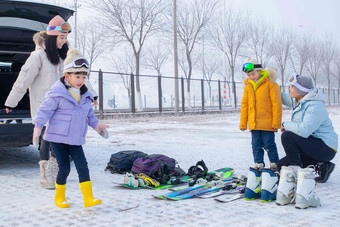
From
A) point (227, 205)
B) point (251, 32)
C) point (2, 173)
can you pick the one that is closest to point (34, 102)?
point (2, 173)

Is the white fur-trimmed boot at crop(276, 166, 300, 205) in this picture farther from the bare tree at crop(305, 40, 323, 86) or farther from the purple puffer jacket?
the bare tree at crop(305, 40, 323, 86)

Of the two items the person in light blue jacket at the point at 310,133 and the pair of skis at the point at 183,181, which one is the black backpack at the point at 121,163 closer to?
the pair of skis at the point at 183,181

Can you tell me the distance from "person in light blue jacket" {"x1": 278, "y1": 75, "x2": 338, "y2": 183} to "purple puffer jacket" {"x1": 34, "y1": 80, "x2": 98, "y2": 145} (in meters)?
2.17

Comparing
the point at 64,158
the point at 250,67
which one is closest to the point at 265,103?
the point at 250,67

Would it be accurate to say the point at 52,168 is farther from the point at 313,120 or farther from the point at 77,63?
the point at 313,120

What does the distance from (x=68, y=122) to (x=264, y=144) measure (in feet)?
8.20

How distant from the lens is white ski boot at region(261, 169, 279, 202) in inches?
126

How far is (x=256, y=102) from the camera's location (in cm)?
445

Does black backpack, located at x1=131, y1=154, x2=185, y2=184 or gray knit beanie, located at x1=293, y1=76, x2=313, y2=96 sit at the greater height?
gray knit beanie, located at x1=293, y1=76, x2=313, y2=96

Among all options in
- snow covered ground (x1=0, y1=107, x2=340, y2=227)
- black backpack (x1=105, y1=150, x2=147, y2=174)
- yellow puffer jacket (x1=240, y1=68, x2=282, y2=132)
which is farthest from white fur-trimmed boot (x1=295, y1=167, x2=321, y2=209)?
black backpack (x1=105, y1=150, x2=147, y2=174)

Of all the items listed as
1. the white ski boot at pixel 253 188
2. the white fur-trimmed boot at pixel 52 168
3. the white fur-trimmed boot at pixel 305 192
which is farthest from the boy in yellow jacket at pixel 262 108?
the white fur-trimmed boot at pixel 52 168

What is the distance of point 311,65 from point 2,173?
42.1 m

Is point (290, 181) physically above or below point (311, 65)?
below

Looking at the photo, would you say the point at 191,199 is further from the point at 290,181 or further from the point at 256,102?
the point at 256,102
